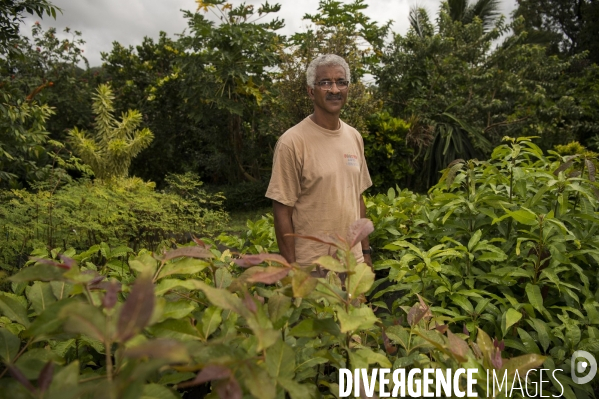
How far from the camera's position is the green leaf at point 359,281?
81 cm

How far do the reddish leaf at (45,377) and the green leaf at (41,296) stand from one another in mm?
272

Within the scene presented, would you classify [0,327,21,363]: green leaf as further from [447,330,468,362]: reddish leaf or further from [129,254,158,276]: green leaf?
[447,330,468,362]: reddish leaf

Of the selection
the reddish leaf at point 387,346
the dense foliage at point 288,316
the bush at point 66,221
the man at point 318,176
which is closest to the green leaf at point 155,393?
the dense foliage at point 288,316

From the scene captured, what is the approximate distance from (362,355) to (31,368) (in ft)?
1.60

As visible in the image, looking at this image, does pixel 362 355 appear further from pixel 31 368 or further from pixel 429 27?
pixel 429 27

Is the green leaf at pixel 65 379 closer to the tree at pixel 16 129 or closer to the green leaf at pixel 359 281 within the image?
the green leaf at pixel 359 281

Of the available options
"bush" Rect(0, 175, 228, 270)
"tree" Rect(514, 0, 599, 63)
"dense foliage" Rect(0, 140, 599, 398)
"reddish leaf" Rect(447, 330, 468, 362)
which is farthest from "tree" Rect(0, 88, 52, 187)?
"tree" Rect(514, 0, 599, 63)

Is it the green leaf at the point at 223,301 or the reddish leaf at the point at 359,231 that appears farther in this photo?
the reddish leaf at the point at 359,231

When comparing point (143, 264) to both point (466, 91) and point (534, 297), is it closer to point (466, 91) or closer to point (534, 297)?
point (534, 297)

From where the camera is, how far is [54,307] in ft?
2.21

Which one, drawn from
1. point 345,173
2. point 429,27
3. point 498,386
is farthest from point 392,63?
point 498,386

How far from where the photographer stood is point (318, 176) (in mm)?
2275

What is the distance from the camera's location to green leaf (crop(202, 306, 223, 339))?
75 cm

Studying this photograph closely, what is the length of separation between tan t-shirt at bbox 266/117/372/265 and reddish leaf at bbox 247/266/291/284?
1.49 m
